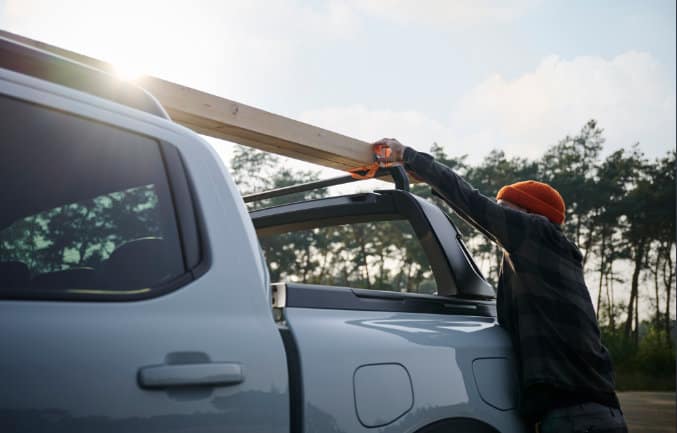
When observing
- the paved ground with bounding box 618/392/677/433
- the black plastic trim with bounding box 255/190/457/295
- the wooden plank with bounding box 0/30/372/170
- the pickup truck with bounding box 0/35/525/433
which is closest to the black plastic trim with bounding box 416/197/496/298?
the black plastic trim with bounding box 255/190/457/295

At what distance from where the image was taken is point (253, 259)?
1977mm

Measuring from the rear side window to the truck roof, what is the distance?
18 cm

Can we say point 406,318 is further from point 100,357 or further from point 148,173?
point 100,357

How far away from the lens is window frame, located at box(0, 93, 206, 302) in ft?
5.50

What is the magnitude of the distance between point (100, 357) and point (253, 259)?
56 cm

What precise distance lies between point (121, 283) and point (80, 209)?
22 cm

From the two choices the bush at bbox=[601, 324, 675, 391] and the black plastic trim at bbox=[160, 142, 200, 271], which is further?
the bush at bbox=[601, 324, 675, 391]

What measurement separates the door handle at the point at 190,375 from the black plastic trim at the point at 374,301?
1.29 feet

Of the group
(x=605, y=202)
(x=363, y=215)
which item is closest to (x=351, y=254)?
(x=605, y=202)

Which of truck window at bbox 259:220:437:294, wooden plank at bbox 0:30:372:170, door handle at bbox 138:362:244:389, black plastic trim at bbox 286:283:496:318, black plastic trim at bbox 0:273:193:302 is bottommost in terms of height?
door handle at bbox 138:362:244:389

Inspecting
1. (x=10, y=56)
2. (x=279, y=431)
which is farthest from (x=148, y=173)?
(x=279, y=431)

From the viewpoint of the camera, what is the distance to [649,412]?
14.8m

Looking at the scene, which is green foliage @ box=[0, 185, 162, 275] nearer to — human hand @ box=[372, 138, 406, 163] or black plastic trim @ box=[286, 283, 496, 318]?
black plastic trim @ box=[286, 283, 496, 318]

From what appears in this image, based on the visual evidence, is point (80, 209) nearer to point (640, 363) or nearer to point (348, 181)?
point (348, 181)
